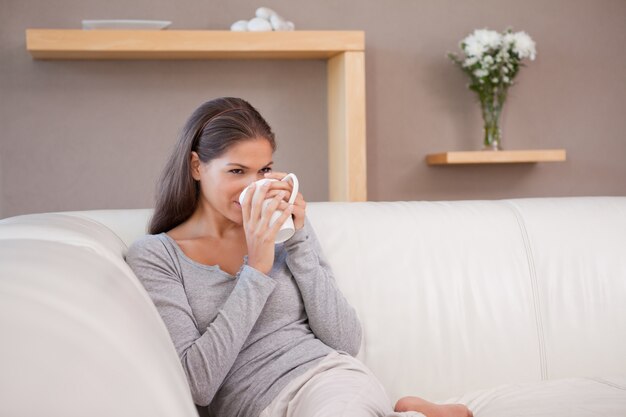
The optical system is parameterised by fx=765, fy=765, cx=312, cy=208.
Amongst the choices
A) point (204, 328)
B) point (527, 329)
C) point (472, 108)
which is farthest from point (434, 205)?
point (472, 108)

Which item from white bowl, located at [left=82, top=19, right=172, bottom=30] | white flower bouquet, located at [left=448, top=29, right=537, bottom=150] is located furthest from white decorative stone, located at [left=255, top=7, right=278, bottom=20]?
white flower bouquet, located at [left=448, top=29, right=537, bottom=150]

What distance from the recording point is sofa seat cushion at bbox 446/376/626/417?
1.54m

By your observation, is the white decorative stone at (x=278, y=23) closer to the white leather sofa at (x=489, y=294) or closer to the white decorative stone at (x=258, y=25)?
the white decorative stone at (x=258, y=25)

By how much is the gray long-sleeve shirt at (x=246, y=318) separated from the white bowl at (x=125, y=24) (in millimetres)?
1852

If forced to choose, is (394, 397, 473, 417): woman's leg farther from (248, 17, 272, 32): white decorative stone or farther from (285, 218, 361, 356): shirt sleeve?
(248, 17, 272, 32): white decorative stone

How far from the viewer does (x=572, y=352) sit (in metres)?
1.89

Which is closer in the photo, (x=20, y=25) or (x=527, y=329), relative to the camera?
(x=527, y=329)

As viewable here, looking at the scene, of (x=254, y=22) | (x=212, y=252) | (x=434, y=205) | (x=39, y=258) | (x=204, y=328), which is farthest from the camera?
(x=254, y=22)

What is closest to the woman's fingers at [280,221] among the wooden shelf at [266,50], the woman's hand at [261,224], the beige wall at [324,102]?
the woman's hand at [261,224]

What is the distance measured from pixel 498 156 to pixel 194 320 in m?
2.44

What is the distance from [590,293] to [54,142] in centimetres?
248

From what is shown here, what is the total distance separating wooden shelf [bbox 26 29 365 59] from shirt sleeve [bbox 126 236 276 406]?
1.87m

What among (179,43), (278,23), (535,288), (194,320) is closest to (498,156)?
(278,23)

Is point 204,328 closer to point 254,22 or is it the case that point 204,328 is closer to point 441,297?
point 441,297
